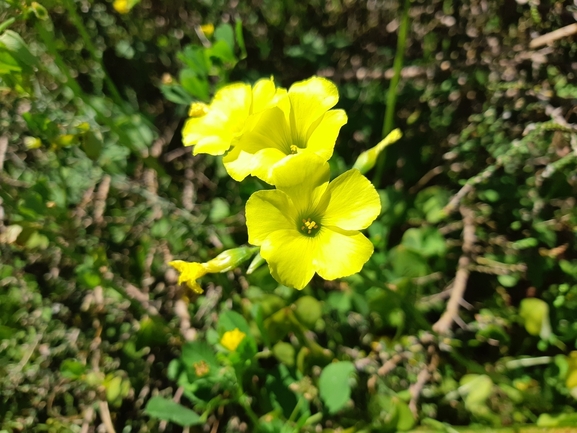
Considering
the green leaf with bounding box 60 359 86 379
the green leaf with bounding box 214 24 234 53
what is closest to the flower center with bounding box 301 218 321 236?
the green leaf with bounding box 214 24 234 53

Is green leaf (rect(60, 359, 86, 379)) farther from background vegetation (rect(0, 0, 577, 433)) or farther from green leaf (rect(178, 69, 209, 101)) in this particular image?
green leaf (rect(178, 69, 209, 101))

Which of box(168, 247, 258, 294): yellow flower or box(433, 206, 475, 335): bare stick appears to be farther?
box(433, 206, 475, 335): bare stick

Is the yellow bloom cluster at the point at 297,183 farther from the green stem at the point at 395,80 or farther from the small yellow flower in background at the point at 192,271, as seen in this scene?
the green stem at the point at 395,80

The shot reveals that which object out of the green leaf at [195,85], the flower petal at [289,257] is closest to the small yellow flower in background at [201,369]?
the flower petal at [289,257]

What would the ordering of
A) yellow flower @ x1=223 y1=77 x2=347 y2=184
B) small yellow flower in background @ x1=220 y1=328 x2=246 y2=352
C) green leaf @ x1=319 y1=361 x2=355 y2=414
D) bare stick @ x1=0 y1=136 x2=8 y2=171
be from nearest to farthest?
yellow flower @ x1=223 y1=77 x2=347 y2=184, small yellow flower in background @ x1=220 y1=328 x2=246 y2=352, green leaf @ x1=319 y1=361 x2=355 y2=414, bare stick @ x1=0 y1=136 x2=8 y2=171

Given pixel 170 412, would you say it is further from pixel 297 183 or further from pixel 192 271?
pixel 297 183

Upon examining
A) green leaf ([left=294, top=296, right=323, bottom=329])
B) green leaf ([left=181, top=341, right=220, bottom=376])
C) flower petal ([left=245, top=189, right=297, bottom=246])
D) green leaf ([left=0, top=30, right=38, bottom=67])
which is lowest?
green leaf ([left=181, top=341, right=220, bottom=376])

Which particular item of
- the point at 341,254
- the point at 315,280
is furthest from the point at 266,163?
the point at 315,280
